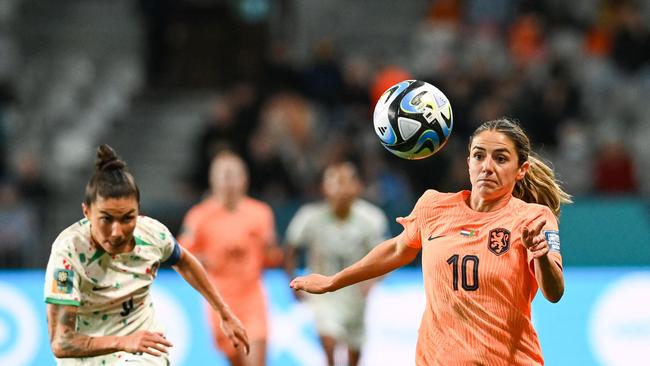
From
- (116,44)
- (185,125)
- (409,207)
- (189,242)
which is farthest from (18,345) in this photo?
(116,44)

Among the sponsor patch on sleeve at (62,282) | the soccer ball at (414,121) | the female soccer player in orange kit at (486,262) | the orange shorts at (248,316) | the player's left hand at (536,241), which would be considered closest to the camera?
the player's left hand at (536,241)

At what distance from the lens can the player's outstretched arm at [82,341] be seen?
5371mm

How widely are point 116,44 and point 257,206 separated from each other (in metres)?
8.56

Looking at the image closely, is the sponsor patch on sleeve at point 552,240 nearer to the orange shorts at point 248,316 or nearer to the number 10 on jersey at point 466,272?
the number 10 on jersey at point 466,272

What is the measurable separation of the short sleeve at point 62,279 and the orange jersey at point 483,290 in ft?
5.77

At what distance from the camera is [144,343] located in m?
5.36

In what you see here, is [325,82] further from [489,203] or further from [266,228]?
[489,203]

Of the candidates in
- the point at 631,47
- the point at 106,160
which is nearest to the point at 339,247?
the point at 106,160

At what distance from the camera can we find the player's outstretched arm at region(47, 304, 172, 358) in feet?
17.6

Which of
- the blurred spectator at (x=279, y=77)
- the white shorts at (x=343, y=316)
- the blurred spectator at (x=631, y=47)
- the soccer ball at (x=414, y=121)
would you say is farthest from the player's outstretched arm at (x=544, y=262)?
the blurred spectator at (x=631, y=47)

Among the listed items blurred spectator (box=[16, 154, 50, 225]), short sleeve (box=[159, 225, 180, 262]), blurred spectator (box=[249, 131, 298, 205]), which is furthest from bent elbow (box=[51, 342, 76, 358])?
blurred spectator (box=[16, 154, 50, 225])

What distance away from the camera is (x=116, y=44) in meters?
17.8

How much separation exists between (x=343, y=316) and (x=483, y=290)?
179 inches

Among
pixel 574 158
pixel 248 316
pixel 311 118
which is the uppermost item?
pixel 311 118
